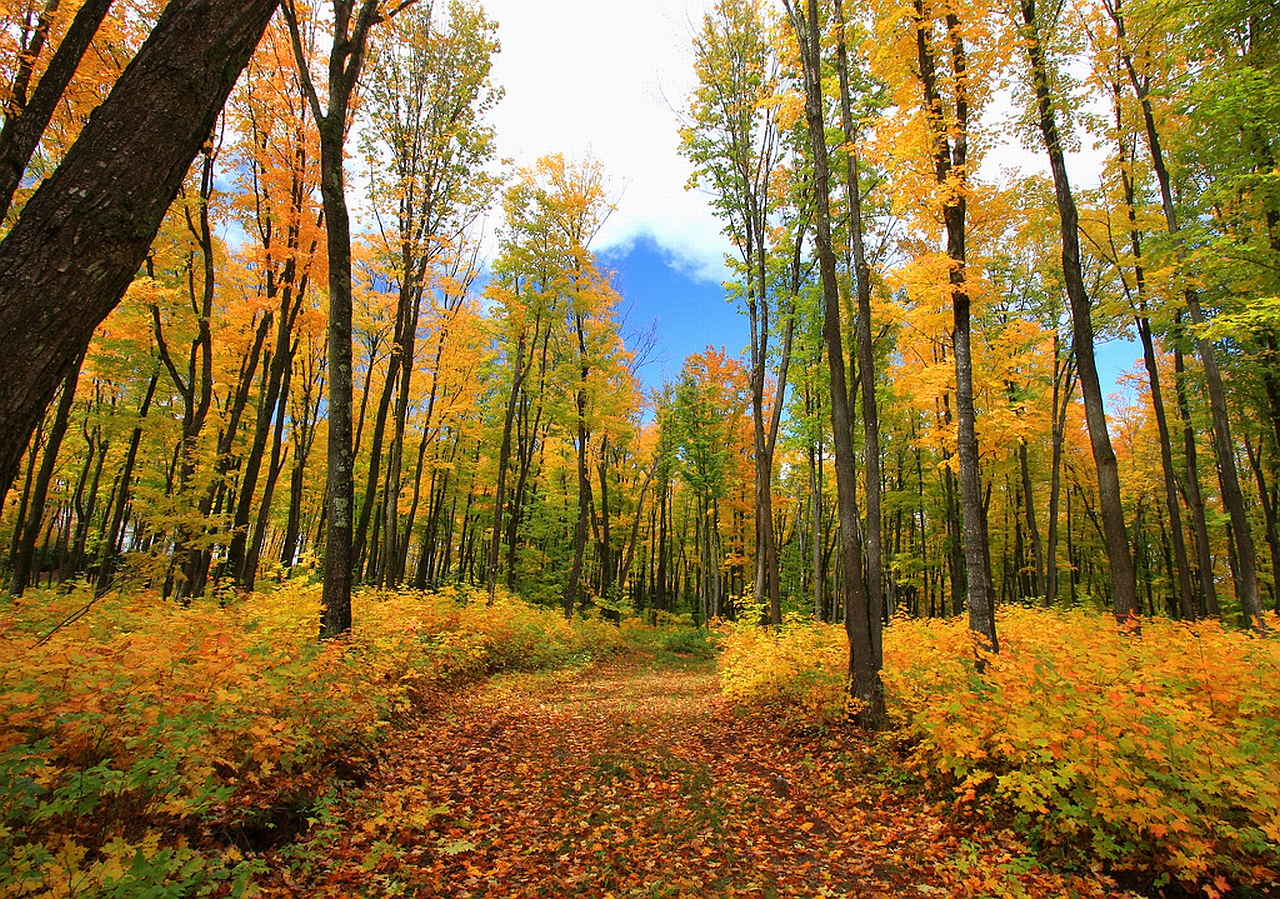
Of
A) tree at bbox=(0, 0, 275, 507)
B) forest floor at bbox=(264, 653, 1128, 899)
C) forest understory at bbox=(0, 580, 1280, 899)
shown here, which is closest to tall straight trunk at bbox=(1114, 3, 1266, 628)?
forest understory at bbox=(0, 580, 1280, 899)

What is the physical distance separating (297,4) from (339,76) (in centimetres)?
573

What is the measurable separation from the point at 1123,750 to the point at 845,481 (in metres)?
3.79

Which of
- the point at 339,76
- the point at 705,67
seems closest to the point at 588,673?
the point at 339,76

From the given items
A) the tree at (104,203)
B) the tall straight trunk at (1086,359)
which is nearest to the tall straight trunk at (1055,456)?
the tall straight trunk at (1086,359)

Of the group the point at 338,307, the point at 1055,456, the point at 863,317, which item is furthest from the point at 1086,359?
the point at 338,307

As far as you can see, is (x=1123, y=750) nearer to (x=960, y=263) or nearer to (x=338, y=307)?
(x=960, y=263)

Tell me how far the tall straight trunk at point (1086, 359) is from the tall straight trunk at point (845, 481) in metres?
3.60

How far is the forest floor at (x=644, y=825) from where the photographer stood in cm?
369

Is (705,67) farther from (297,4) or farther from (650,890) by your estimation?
(650,890)

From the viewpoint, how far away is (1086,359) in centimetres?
887

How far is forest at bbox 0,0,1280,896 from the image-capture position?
331 centimetres

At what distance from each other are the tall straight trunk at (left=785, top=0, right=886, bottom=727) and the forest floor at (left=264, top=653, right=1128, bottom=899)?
619mm

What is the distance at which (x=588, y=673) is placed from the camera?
45.2 feet

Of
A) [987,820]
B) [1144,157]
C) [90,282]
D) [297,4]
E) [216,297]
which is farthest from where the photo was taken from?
[216,297]
